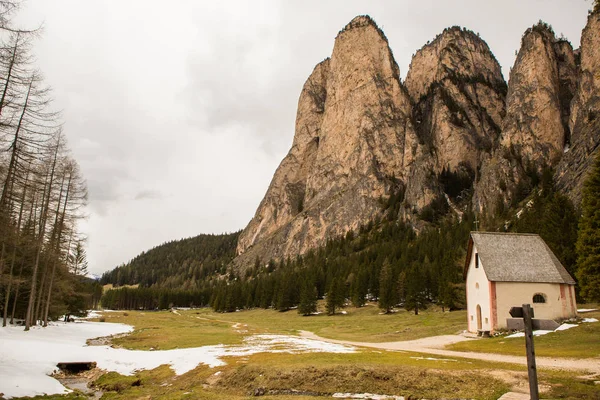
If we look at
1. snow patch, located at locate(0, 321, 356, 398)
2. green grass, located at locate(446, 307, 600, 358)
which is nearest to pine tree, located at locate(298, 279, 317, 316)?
green grass, located at locate(446, 307, 600, 358)

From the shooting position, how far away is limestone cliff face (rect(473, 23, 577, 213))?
132 metres

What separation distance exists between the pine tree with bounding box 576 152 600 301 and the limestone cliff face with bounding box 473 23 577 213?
331ft

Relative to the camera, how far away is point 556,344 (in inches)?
1081

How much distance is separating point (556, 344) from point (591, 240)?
35.1 feet

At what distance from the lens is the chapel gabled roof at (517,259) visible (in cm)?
3800

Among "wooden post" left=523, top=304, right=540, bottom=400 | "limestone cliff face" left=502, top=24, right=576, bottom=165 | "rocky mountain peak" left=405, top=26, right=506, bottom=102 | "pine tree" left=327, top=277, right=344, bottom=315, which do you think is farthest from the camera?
"rocky mountain peak" left=405, top=26, right=506, bottom=102

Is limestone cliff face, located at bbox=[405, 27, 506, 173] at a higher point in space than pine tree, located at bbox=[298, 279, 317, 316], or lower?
higher

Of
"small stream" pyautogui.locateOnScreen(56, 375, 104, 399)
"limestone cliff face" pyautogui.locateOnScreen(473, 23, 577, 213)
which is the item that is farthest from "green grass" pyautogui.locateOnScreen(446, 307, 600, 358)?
"limestone cliff face" pyautogui.locateOnScreen(473, 23, 577, 213)

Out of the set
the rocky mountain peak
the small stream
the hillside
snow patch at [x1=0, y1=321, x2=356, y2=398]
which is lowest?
the small stream

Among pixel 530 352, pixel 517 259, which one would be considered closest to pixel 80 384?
pixel 530 352

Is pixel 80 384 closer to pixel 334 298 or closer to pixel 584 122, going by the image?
pixel 334 298

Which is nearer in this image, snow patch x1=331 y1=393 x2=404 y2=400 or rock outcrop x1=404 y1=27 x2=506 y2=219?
snow patch x1=331 y1=393 x2=404 y2=400

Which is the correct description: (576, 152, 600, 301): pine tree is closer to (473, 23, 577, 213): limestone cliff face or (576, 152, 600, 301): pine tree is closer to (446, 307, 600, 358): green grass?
(446, 307, 600, 358): green grass

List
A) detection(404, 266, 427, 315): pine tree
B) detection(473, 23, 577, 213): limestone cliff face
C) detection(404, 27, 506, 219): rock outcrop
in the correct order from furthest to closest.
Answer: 1. detection(404, 27, 506, 219): rock outcrop
2. detection(473, 23, 577, 213): limestone cliff face
3. detection(404, 266, 427, 315): pine tree
